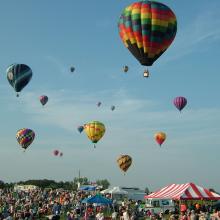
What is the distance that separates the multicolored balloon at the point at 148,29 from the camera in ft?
81.0

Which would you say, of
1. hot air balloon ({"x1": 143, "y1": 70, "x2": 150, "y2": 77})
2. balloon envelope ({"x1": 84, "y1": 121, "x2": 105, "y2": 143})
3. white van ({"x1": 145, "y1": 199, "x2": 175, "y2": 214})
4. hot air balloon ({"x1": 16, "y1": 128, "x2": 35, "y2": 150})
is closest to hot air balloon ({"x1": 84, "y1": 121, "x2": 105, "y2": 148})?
balloon envelope ({"x1": 84, "y1": 121, "x2": 105, "y2": 143})

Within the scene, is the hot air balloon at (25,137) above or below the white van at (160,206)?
above

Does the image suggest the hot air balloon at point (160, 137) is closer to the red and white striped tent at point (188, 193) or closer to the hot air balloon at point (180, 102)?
the hot air balloon at point (180, 102)

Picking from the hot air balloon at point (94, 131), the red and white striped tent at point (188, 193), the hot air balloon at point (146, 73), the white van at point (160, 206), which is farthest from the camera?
the hot air balloon at point (94, 131)

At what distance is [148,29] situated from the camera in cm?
2473

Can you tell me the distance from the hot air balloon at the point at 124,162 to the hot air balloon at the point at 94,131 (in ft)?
15.6

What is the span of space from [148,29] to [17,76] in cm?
→ 1595

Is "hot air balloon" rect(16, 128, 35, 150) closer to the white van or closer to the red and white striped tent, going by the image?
the white van

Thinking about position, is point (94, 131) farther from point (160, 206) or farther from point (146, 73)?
point (146, 73)

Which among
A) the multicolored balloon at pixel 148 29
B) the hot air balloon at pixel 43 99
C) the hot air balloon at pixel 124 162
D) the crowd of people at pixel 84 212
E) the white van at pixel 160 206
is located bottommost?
the crowd of people at pixel 84 212

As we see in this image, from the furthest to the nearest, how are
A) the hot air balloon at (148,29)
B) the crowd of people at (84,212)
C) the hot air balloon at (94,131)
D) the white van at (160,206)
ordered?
1. the hot air balloon at (94,131)
2. the white van at (160,206)
3. the hot air balloon at (148,29)
4. the crowd of people at (84,212)

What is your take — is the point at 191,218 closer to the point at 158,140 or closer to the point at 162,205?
the point at 162,205

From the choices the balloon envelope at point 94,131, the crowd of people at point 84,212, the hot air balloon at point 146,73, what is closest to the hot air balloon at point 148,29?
the hot air balloon at point 146,73

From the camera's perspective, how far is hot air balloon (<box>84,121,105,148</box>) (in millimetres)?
40938
